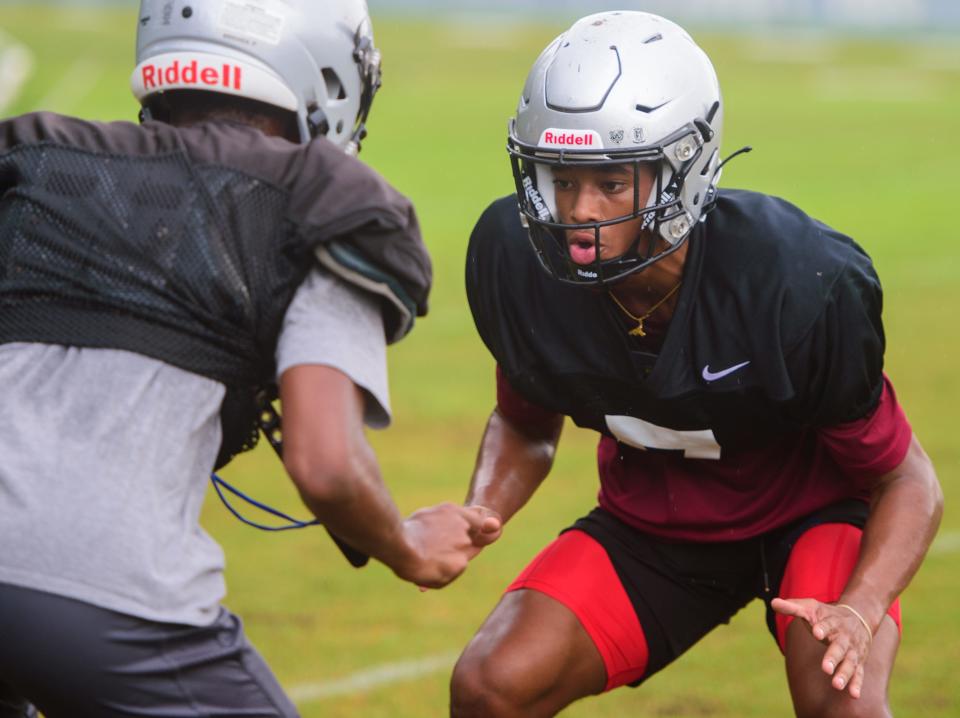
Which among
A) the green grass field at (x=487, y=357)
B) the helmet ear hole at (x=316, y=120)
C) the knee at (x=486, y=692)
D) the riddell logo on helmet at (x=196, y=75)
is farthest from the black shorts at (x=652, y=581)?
the riddell logo on helmet at (x=196, y=75)

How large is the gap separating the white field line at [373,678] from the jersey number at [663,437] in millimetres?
1685

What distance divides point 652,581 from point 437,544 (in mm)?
1184

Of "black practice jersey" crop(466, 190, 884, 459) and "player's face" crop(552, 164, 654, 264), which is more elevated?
"player's face" crop(552, 164, 654, 264)

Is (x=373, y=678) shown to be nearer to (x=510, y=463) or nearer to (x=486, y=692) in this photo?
(x=510, y=463)

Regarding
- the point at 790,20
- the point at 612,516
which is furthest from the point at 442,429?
A: the point at 790,20

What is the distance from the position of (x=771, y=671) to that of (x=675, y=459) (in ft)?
5.37

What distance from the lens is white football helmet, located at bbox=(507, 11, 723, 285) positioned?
3.69 metres

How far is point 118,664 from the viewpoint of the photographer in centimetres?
264

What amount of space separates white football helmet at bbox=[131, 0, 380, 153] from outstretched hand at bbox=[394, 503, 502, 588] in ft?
2.83

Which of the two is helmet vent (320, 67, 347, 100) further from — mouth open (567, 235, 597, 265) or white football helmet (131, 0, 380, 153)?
mouth open (567, 235, 597, 265)

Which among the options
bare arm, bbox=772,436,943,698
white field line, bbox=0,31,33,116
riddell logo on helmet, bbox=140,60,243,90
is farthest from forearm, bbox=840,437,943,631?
white field line, bbox=0,31,33,116

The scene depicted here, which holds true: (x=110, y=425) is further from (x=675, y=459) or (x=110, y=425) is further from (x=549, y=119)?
(x=675, y=459)

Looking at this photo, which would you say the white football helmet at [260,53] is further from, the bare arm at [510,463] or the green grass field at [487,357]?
the green grass field at [487,357]

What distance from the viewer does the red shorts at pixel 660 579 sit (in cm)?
386
